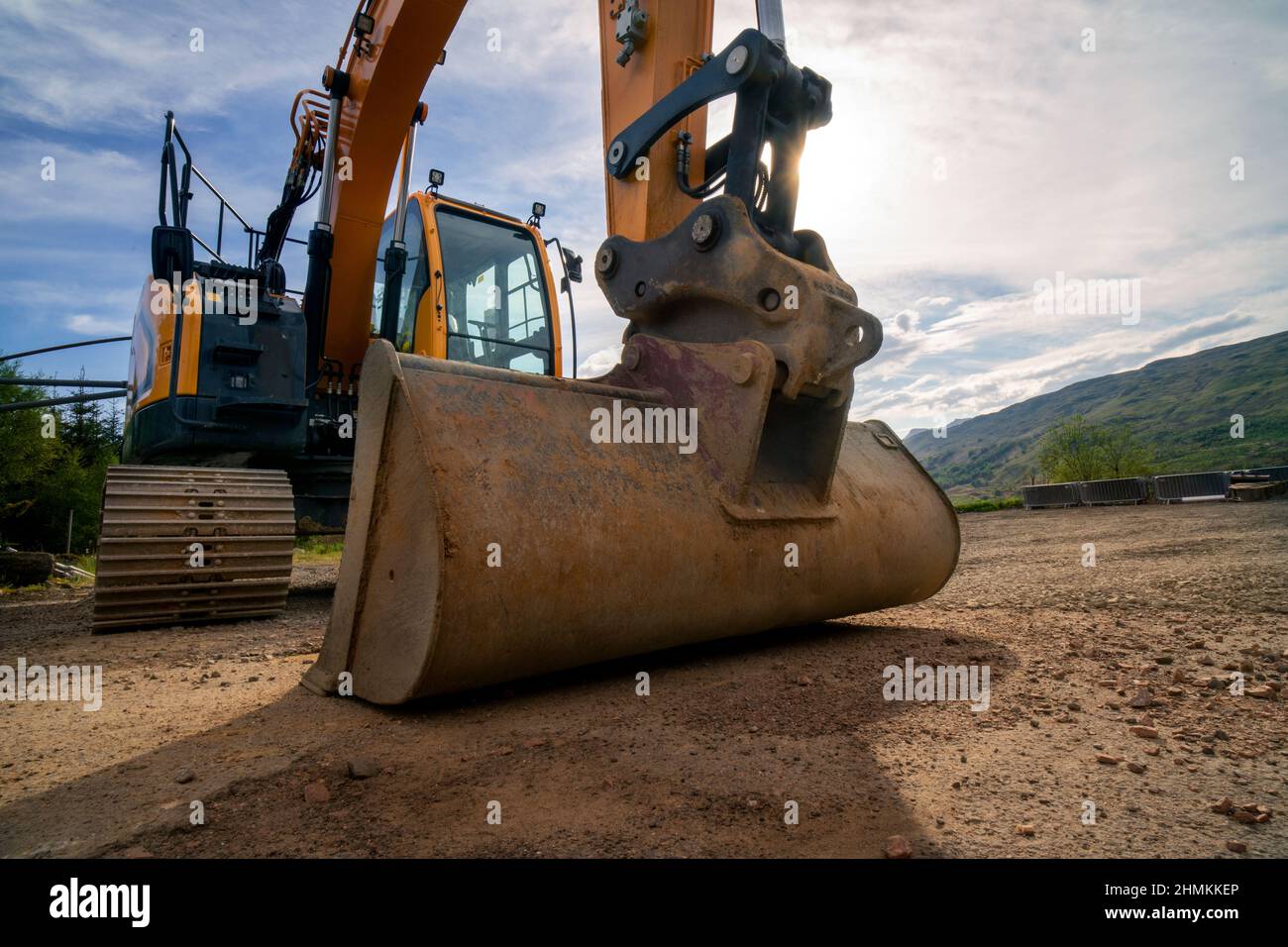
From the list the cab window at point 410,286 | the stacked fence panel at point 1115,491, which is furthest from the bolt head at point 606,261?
the stacked fence panel at point 1115,491

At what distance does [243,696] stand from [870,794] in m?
1.95

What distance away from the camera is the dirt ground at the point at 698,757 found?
143cm

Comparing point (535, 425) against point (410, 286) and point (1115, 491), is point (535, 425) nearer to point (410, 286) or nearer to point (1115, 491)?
point (410, 286)

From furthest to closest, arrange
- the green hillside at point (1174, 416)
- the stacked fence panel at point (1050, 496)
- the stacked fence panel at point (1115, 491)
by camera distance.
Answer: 1. the green hillside at point (1174, 416)
2. the stacked fence panel at point (1050, 496)
3. the stacked fence panel at point (1115, 491)

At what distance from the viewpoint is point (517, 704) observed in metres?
2.25

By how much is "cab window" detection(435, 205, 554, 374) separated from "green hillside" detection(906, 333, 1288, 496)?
8075 cm

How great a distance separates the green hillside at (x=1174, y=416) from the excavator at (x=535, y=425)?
8207 cm

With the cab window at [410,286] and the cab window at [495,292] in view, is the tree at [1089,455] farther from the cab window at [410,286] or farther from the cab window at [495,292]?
the cab window at [410,286]

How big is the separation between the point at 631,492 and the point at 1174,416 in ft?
477

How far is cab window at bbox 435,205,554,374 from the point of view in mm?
5879

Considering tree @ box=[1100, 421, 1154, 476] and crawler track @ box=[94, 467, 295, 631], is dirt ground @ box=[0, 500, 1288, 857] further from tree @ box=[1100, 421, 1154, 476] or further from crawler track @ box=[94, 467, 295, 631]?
tree @ box=[1100, 421, 1154, 476]

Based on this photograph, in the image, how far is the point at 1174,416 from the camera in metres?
121

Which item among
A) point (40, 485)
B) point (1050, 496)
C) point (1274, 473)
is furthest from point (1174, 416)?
point (40, 485)
